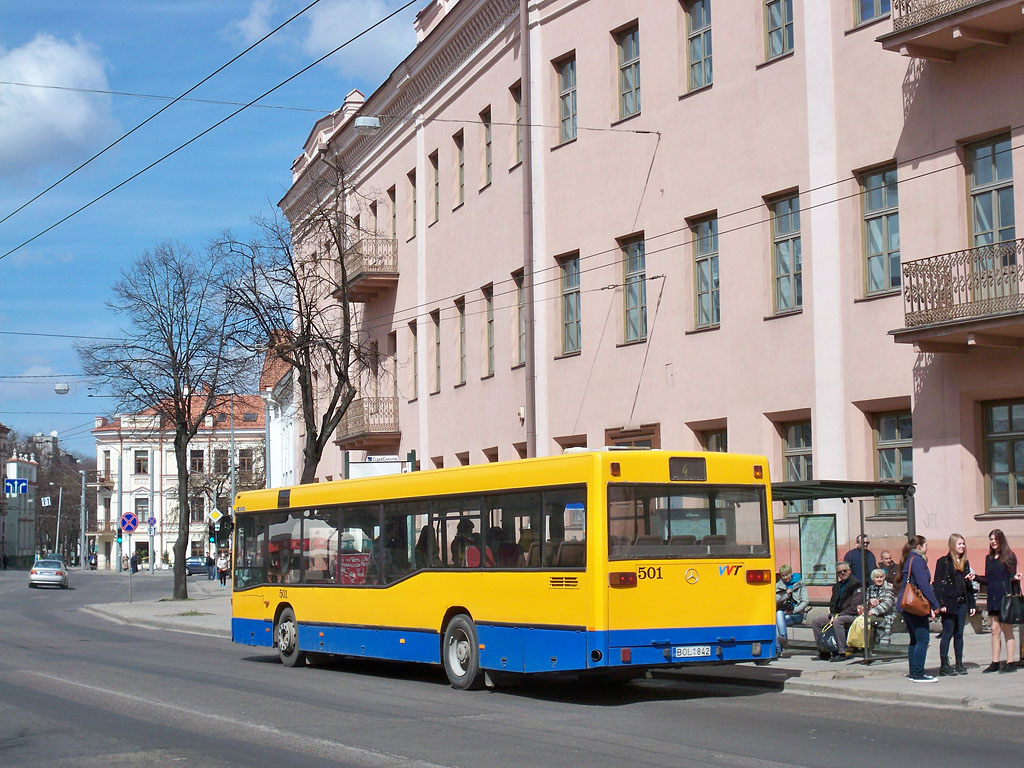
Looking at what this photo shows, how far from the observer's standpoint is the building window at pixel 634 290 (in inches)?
1056

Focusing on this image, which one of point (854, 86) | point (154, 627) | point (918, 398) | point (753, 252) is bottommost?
point (154, 627)

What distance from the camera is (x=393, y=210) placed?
40.9 meters

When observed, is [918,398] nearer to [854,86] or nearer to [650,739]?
[854,86]

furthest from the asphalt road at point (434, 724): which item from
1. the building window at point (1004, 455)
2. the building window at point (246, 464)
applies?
the building window at point (246, 464)

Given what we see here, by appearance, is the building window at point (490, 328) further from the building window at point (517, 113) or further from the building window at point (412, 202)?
the building window at point (412, 202)

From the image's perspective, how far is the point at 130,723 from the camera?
42.9 feet

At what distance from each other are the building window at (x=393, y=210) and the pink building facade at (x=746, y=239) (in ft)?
11.3

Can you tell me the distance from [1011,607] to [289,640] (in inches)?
408

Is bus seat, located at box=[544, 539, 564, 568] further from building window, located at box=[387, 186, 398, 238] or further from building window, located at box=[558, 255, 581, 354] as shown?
building window, located at box=[387, 186, 398, 238]

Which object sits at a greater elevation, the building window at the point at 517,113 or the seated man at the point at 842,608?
the building window at the point at 517,113

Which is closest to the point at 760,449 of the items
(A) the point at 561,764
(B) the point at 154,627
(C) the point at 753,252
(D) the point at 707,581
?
(C) the point at 753,252

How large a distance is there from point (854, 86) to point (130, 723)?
47.9 ft

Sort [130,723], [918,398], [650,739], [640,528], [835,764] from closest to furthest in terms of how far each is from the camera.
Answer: [835,764] → [650,739] → [130,723] → [640,528] → [918,398]

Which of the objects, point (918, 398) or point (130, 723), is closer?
point (130, 723)
